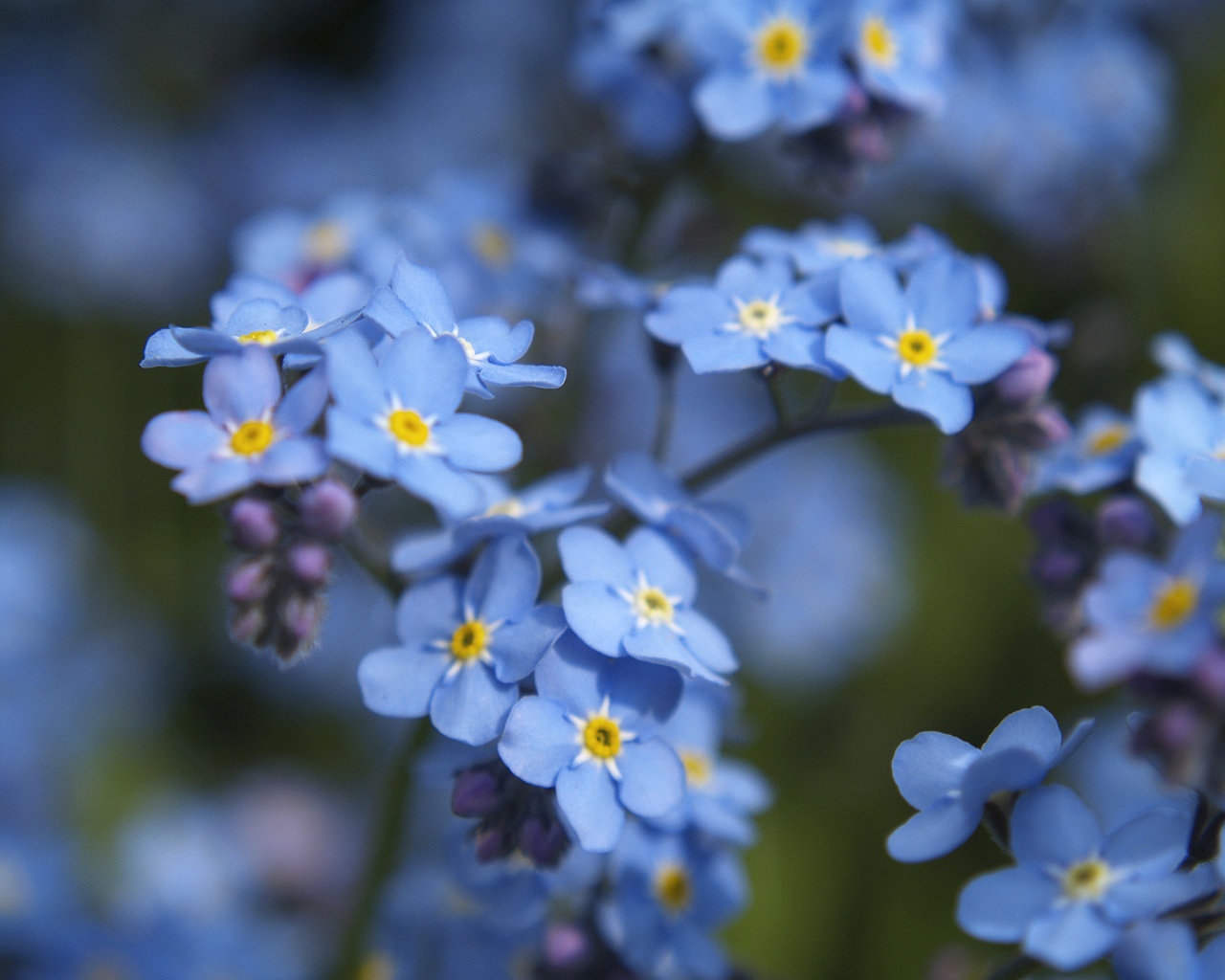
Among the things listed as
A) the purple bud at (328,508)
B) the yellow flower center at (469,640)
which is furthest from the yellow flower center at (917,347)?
the purple bud at (328,508)

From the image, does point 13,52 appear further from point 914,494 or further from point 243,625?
point 243,625

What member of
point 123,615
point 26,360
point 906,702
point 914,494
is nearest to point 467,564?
point 906,702

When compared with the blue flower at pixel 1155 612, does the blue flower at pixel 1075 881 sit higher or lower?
lower

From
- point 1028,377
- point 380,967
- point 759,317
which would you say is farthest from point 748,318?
point 380,967

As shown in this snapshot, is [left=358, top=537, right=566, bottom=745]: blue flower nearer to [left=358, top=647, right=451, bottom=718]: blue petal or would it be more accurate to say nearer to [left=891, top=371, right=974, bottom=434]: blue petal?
[left=358, top=647, right=451, bottom=718]: blue petal

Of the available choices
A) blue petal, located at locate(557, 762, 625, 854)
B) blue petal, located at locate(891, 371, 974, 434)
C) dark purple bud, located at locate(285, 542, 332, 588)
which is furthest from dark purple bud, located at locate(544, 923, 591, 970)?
blue petal, located at locate(891, 371, 974, 434)

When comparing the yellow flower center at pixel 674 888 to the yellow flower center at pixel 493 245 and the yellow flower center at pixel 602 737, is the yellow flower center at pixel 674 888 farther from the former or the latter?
the yellow flower center at pixel 493 245
